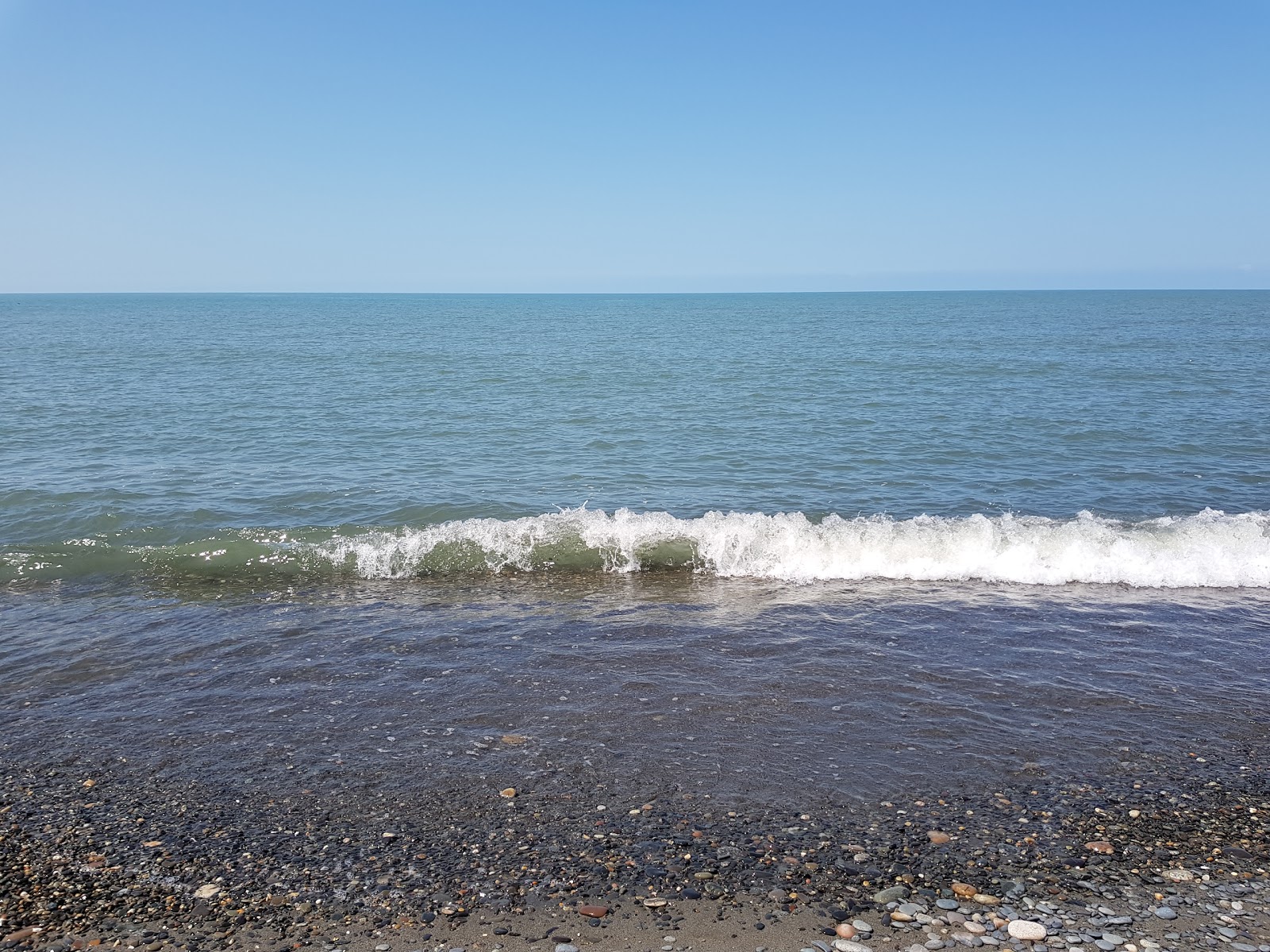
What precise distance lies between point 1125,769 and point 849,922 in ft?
10.6

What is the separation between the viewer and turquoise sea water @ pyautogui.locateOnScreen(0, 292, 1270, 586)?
13398 mm

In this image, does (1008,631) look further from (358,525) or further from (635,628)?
(358,525)

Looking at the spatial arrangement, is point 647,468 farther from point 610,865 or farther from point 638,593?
point 610,865

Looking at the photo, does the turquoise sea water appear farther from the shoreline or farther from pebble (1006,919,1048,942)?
pebble (1006,919,1048,942)

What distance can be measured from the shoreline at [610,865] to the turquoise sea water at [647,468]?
6.43 metres

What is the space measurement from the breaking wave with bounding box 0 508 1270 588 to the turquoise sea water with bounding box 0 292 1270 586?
0.17 ft

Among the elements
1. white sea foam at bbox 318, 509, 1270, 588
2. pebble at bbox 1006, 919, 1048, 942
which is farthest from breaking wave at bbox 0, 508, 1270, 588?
pebble at bbox 1006, 919, 1048, 942

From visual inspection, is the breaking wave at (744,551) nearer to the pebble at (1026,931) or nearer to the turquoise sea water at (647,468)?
the turquoise sea water at (647,468)

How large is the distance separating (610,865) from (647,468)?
14.7 m

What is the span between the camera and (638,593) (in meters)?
12.1

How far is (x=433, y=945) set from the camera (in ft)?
16.4

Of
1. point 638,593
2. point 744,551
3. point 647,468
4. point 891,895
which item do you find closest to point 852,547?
point 744,551

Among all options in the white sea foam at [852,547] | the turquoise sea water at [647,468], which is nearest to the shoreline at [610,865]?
the white sea foam at [852,547]

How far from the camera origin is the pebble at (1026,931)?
4969 millimetres
